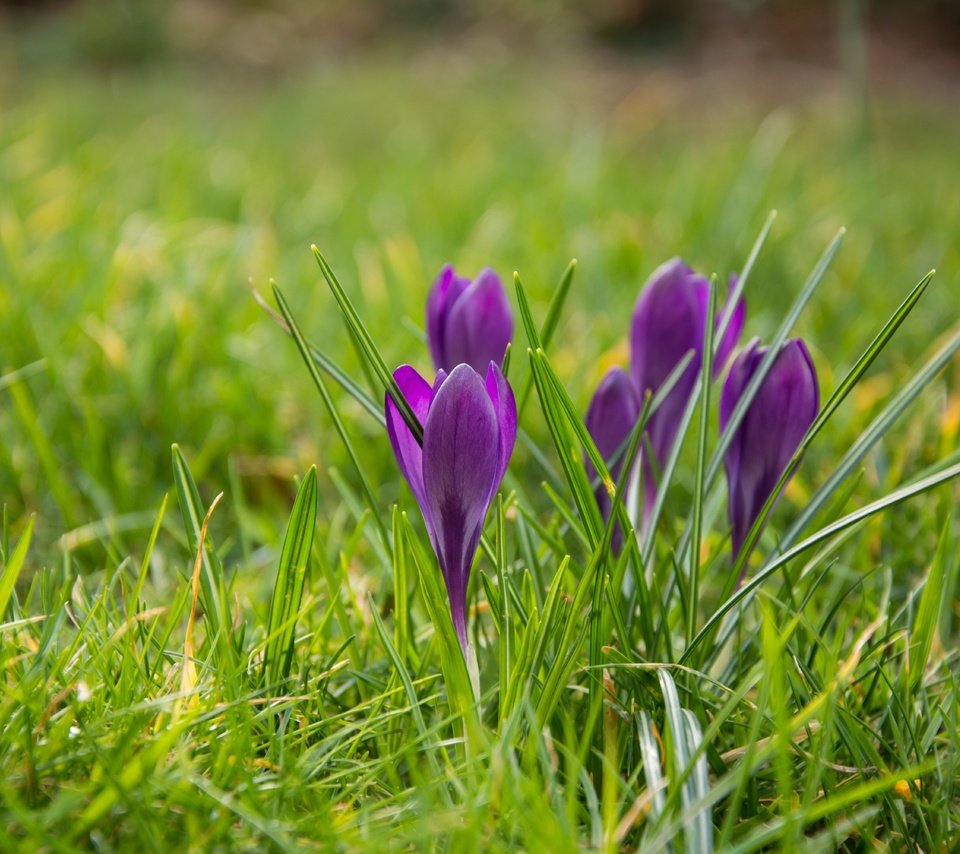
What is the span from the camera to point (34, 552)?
4.71 ft

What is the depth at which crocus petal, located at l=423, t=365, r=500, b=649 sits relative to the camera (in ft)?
2.35

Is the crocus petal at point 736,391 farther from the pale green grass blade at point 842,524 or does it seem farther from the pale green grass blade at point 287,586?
the pale green grass blade at point 287,586

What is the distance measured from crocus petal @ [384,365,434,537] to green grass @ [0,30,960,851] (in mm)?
54

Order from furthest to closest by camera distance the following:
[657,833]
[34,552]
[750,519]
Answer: [34,552] < [750,519] < [657,833]

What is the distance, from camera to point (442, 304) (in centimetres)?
95

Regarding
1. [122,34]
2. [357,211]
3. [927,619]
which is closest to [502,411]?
[927,619]

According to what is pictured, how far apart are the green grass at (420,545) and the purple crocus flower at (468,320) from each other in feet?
0.29

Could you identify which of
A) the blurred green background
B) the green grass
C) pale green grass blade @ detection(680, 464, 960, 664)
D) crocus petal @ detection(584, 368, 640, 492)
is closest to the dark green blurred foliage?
the blurred green background

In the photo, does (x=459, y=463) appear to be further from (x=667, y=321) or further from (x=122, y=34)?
(x=122, y=34)

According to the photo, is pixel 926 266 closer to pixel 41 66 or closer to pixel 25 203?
pixel 25 203

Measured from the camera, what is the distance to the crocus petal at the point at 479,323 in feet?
3.05

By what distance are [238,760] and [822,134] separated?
554 centimetres

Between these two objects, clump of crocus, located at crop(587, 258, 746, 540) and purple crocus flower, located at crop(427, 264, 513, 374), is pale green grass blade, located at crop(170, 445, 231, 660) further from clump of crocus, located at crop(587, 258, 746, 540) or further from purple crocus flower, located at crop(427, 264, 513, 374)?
clump of crocus, located at crop(587, 258, 746, 540)

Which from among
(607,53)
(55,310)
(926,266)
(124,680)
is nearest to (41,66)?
(607,53)
